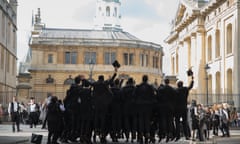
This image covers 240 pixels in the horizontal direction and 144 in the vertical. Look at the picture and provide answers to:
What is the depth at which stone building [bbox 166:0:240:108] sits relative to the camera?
42.3 metres

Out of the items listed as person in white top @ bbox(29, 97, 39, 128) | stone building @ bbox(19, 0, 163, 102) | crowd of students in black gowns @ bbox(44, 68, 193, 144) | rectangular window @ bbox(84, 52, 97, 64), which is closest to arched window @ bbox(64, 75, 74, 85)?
stone building @ bbox(19, 0, 163, 102)

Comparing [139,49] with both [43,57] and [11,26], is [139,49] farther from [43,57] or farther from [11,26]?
[11,26]

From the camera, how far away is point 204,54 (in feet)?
177

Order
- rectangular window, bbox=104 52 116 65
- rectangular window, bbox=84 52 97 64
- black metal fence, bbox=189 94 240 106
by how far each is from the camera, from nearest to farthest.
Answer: black metal fence, bbox=189 94 240 106 < rectangular window, bbox=84 52 97 64 < rectangular window, bbox=104 52 116 65

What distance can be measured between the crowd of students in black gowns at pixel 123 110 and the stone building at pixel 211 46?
80.2 feet

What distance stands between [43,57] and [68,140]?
6471 cm

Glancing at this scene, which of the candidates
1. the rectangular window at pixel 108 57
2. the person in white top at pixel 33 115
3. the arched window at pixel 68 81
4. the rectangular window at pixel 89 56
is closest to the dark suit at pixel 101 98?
the person in white top at pixel 33 115

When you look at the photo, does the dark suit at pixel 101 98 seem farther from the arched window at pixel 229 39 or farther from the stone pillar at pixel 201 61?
the stone pillar at pixel 201 61

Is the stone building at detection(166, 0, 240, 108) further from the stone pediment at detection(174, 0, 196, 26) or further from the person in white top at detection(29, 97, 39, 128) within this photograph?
the person in white top at detection(29, 97, 39, 128)

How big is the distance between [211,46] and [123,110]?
123 feet

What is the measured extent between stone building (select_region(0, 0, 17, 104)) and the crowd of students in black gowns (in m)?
26.5

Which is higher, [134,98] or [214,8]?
[214,8]

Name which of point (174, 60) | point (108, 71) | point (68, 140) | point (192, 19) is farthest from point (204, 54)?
point (68, 140)

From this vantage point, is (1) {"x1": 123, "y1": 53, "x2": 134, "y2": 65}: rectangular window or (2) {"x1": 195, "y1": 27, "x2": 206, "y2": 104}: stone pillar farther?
(1) {"x1": 123, "y1": 53, "x2": 134, "y2": 65}: rectangular window
